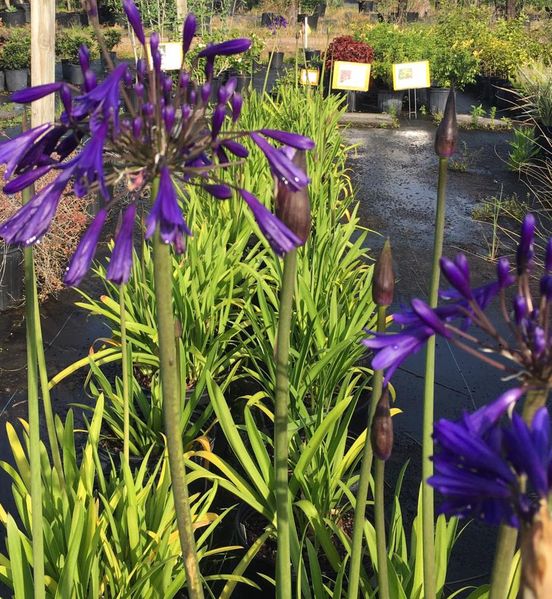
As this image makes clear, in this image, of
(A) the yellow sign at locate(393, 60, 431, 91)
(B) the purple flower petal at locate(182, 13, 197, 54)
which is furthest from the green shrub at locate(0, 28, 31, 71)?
(B) the purple flower petal at locate(182, 13, 197, 54)

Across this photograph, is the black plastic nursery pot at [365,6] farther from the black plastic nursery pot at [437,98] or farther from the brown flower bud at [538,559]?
the brown flower bud at [538,559]

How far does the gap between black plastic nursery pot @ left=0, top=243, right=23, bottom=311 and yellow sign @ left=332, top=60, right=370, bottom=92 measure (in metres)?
4.54

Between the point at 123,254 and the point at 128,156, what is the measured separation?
0.37 feet

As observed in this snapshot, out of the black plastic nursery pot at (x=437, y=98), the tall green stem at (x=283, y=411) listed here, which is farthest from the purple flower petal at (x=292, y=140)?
the black plastic nursery pot at (x=437, y=98)

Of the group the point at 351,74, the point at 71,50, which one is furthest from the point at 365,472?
the point at 71,50

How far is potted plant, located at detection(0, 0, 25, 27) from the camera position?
18.3 meters

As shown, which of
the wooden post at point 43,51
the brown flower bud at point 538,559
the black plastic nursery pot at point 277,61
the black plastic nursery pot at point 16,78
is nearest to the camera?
the brown flower bud at point 538,559

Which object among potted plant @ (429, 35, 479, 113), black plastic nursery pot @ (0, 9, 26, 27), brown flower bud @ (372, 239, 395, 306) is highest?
black plastic nursery pot @ (0, 9, 26, 27)

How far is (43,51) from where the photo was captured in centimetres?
337

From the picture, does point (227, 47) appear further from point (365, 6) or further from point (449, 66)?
point (365, 6)

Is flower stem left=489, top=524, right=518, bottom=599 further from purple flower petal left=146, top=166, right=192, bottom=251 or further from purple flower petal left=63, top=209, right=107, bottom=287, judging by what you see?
purple flower petal left=63, top=209, right=107, bottom=287

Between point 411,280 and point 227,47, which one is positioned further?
point 411,280

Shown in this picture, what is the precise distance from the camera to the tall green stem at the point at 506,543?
0.56 metres

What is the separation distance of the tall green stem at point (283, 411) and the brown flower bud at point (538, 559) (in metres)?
0.42
